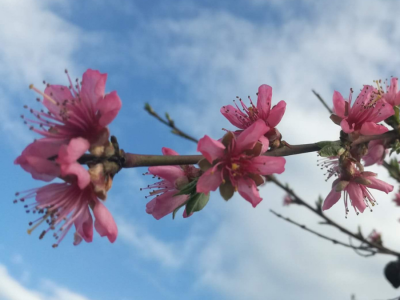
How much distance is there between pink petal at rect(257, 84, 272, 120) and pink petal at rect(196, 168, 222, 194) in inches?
26.8

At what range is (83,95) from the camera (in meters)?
1.83

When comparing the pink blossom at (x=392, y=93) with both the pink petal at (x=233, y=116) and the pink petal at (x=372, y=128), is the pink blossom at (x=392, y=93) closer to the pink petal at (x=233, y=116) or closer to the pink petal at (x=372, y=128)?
the pink petal at (x=372, y=128)

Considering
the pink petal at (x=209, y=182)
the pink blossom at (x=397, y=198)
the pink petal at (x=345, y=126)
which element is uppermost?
the pink blossom at (x=397, y=198)

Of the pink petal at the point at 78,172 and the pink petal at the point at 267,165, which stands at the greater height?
the pink petal at the point at 267,165

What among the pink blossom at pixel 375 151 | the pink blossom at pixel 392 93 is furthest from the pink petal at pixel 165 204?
the pink blossom at pixel 392 93

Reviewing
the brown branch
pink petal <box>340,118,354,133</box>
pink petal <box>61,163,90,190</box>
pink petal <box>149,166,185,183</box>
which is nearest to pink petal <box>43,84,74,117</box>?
pink petal <box>61,163,90,190</box>

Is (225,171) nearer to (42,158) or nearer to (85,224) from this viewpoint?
(85,224)

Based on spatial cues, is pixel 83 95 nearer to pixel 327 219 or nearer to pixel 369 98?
pixel 369 98

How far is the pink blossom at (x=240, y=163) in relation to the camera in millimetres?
1828

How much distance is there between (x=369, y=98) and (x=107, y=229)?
191 centimetres

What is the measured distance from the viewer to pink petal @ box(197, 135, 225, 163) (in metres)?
1.79

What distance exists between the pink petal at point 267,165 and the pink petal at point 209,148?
20cm

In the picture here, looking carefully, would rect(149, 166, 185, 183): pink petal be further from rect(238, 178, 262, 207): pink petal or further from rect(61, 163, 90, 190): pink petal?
rect(61, 163, 90, 190): pink petal

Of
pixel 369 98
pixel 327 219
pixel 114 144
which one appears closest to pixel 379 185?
pixel 369 98
